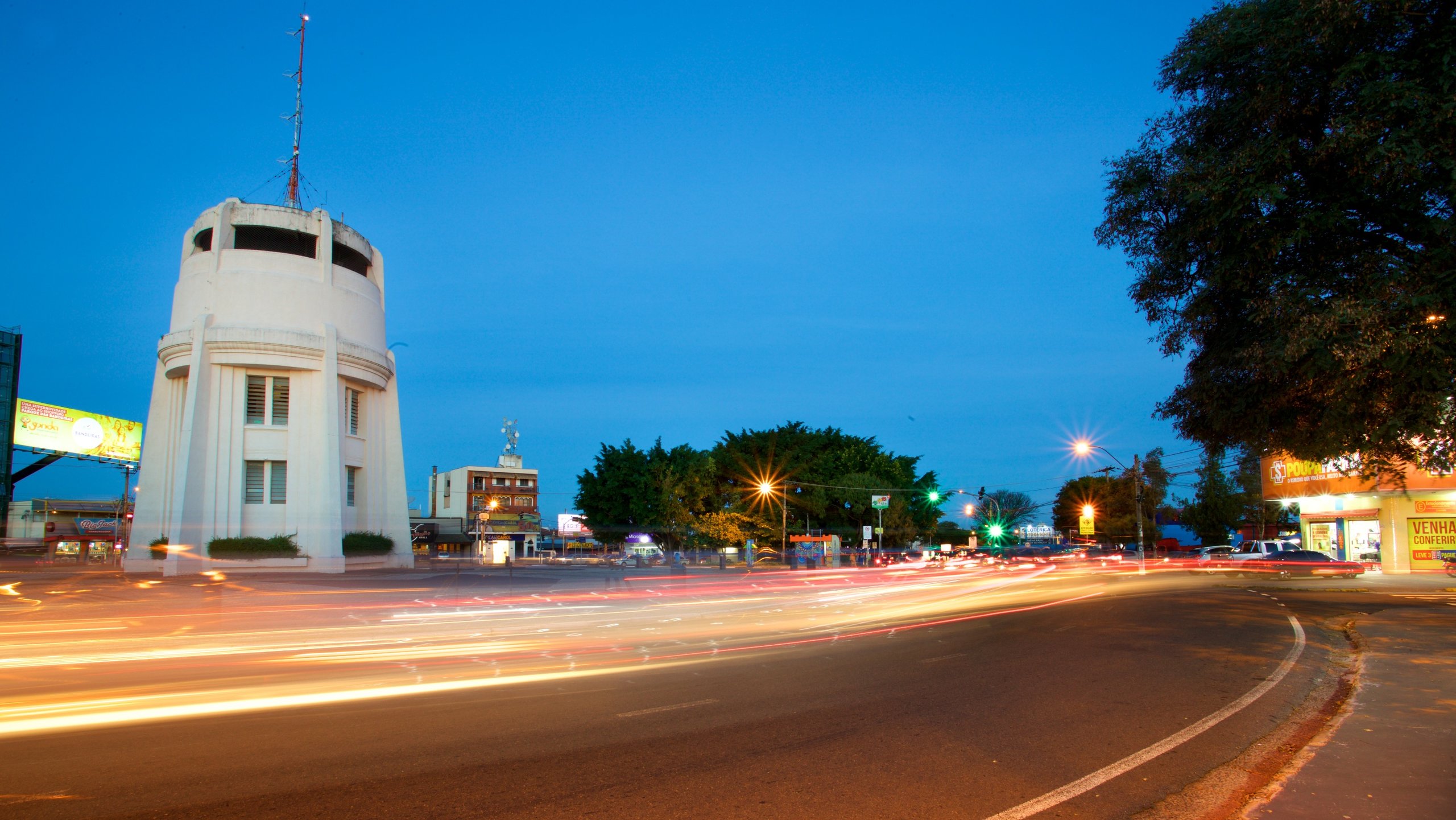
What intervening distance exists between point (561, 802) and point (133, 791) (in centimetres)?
314

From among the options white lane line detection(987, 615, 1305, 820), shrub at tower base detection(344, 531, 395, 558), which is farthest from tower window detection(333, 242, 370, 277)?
white lane line detection(987, 615, 1305, 820)

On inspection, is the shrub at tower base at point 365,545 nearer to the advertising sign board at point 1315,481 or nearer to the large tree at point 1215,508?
the advertising sign board at point 1315,481

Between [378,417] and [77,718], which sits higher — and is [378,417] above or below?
above

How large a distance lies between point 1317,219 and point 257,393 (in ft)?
133

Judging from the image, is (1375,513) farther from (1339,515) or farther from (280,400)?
(280,400)

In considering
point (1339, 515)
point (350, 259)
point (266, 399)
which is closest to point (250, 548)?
point (266, 399)

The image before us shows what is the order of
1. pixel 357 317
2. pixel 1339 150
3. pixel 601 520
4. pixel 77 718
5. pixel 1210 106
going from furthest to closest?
1. pixel 601 520
2. pixel 357 317
3. pixel 1210 106
4. pixel 1339 150
5. pixel 77 718

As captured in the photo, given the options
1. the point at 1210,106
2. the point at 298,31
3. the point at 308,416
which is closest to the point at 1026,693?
the point at 1210,106

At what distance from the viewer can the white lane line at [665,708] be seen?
8.41 meters

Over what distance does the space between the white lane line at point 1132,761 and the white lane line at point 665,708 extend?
402 centimetres

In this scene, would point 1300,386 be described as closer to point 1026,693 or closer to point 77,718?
point 1026,693

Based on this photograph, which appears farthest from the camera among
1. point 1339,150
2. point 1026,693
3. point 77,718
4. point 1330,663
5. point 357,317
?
point 357,317

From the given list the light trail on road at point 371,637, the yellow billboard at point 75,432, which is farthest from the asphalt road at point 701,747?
the yellow billboard at point 75,432

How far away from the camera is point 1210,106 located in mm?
13117
